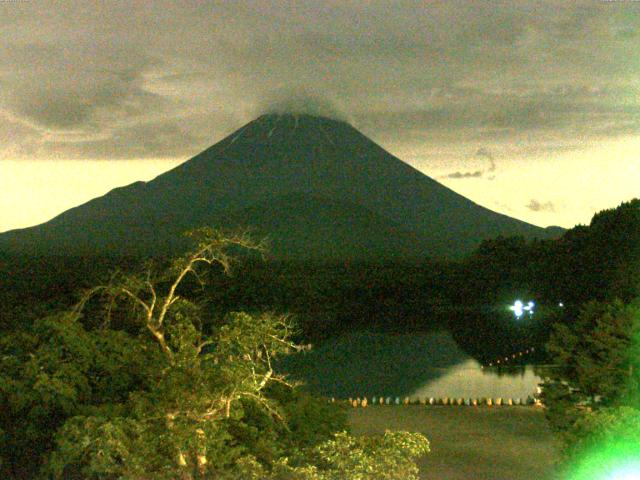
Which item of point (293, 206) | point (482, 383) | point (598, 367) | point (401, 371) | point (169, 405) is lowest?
point (401, 371)

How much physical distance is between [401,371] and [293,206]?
6611cm

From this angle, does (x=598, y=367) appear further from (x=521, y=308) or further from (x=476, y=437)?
(x=521, y=308)

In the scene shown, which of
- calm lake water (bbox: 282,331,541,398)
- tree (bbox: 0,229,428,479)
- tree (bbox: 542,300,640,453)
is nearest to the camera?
tree (bbox: 0,229,428,479)

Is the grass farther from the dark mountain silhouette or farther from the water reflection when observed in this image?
the dark mountain silhouette

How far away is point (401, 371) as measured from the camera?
28984 mm

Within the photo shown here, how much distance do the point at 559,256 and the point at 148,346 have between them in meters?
35.4

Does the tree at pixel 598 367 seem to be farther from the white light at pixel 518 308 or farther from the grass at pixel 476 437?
the white light at pixel 518 308

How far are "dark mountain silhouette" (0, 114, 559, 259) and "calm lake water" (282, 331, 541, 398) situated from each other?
38684 mm

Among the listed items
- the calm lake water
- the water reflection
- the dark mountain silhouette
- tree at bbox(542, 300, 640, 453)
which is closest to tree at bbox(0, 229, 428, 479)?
tree at bbox(542, 300, 640, 453)

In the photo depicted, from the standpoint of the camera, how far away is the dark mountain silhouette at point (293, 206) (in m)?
84.2

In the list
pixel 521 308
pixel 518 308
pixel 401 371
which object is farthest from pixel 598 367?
pixel 521 308

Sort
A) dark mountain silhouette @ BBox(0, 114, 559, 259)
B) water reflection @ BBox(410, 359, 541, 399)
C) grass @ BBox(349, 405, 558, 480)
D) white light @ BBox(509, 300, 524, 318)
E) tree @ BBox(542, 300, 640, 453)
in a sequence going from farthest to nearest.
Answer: dark mountain silhouette @ BBox(0, 114, 559, 259) < white light @ BBox(509, 300, 524, 318) < water reflection @ BBox(410, 359, 541, 399) < tree @ BBox(542, 300, 640, 453) < grass @ BBox(349, 405, 558, 480)

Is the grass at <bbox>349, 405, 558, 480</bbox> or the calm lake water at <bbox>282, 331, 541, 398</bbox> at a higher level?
the grass at <bbox>349, 405, 558, 480</bbox>

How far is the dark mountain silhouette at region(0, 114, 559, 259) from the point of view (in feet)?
276
